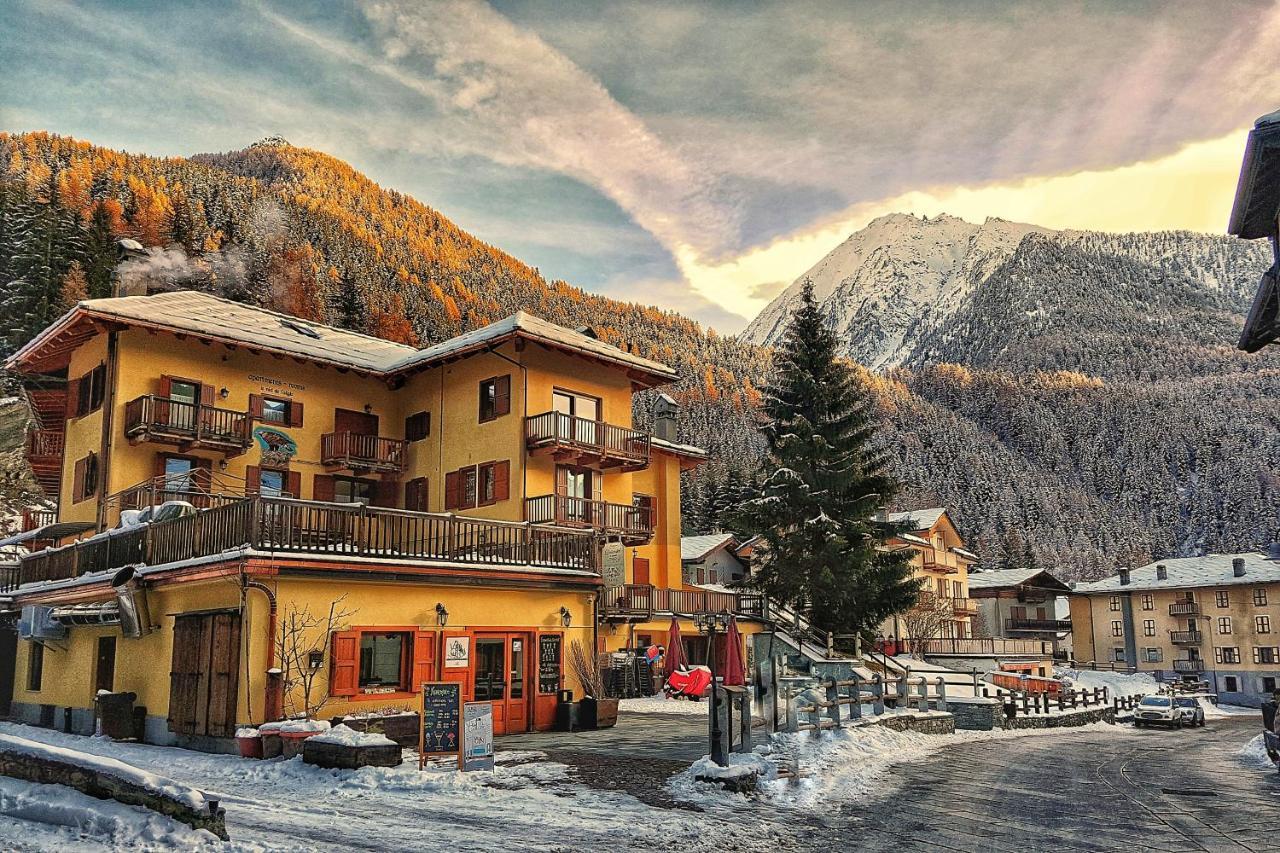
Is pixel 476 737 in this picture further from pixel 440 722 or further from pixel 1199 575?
pixel 1199 575

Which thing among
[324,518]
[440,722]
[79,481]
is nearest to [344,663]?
[324,518]

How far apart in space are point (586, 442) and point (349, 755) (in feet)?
68.3

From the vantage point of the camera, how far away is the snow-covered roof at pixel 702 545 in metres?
62.1

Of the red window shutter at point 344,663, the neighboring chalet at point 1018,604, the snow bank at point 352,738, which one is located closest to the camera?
the snow bank at point 352,738

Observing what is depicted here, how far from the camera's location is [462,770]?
15.9m

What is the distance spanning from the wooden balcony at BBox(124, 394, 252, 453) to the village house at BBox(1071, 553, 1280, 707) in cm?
7463

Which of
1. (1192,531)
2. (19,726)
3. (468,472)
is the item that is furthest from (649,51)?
(1192,531)

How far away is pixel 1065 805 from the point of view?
15.6 m

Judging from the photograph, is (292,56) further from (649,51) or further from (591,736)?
(591,736)

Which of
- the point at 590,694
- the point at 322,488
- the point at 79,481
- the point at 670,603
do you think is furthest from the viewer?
the point at 670,603

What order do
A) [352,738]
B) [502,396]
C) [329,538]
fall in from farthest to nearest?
1. [502,396]
2. [329,538]
3. [352,738]

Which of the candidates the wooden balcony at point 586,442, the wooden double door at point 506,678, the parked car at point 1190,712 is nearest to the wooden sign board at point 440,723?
the wooden double door at point 506,678

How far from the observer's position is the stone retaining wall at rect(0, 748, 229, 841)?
9430 mm

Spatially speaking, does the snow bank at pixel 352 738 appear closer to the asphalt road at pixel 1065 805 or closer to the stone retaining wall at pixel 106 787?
the stone retaining wall at pixel 106 787
